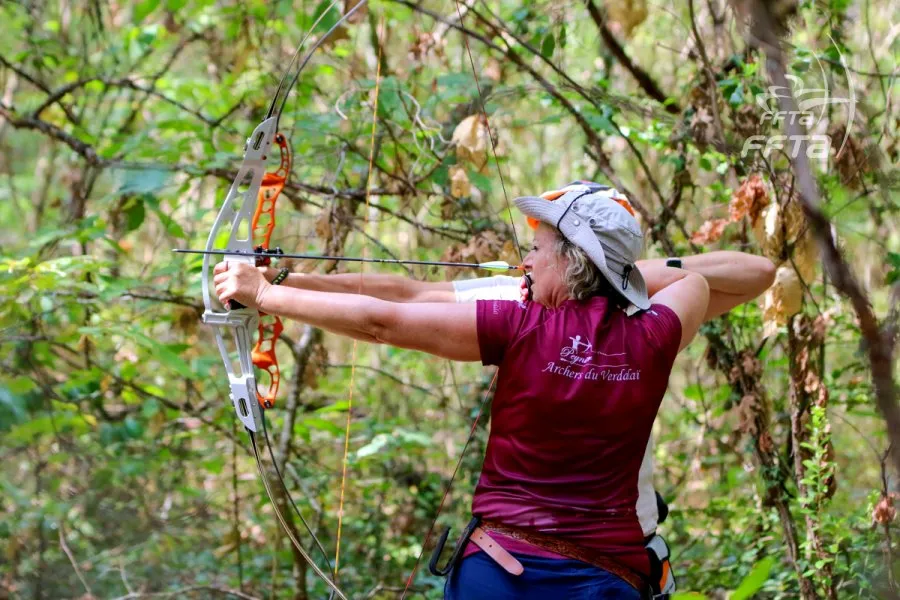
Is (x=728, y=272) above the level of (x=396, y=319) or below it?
above

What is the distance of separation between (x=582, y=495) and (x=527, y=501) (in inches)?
4.1

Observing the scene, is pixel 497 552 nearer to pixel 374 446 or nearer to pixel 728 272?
pixel 728 272

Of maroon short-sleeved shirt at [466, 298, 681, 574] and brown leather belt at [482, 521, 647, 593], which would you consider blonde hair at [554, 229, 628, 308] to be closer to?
maroon short-sleeved shirt at [466, 298, 681, 574]

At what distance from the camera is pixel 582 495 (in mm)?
1752

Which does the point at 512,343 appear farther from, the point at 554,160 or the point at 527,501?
the point at 554,160

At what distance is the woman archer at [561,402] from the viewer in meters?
1.72

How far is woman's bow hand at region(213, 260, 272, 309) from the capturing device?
1868 mm

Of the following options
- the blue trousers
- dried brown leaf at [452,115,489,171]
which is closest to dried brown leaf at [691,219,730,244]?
dried brown leaf at [452,115,489,171]

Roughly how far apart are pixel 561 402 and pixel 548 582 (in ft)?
1.12

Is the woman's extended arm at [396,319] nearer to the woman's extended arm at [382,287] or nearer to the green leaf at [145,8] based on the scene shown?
the woman's extended arm at [382,287]

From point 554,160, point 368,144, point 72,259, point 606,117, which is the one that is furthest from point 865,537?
point 554,160

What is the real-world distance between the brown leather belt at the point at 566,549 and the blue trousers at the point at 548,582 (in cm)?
1

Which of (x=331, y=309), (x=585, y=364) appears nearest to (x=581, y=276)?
(x=585, y=364)

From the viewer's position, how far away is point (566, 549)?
5.71 feet
